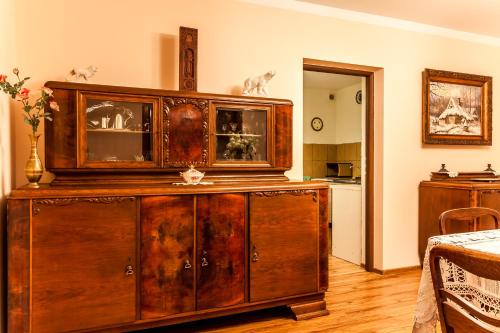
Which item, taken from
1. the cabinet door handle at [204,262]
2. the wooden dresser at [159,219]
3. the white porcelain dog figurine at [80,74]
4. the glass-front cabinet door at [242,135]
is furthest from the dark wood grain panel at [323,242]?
the white porcelain dog figurine at [80,74]

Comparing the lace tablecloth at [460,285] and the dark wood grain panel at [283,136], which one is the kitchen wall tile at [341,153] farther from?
the lace tablecloth at [460,285]

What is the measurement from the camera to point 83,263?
2062 millimetres

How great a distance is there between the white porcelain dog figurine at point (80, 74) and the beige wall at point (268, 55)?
0.20m

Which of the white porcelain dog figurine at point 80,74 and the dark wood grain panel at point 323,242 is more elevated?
the white porcelain dog figurine at point 80,74

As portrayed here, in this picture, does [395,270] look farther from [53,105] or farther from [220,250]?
[53,105]

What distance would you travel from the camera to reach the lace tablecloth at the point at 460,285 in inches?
50.2

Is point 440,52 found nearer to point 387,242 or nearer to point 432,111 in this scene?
point 432,111

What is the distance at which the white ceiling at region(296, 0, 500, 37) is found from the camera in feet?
10.7

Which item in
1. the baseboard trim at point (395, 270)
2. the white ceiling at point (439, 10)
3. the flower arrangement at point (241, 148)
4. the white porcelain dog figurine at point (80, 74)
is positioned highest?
the white ceiling at point (439, 10)

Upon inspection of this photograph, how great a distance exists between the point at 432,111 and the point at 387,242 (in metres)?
1.50

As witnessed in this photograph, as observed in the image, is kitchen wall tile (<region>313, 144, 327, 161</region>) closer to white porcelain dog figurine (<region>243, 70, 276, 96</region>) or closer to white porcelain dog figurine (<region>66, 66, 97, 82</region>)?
white porcelain dog figurine (<region>243, 70, 276, 96</region>)

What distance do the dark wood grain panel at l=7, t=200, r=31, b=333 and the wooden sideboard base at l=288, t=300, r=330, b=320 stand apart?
171 centimetres

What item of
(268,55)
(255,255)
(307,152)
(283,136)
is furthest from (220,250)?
(307,152)

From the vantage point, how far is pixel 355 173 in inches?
236
